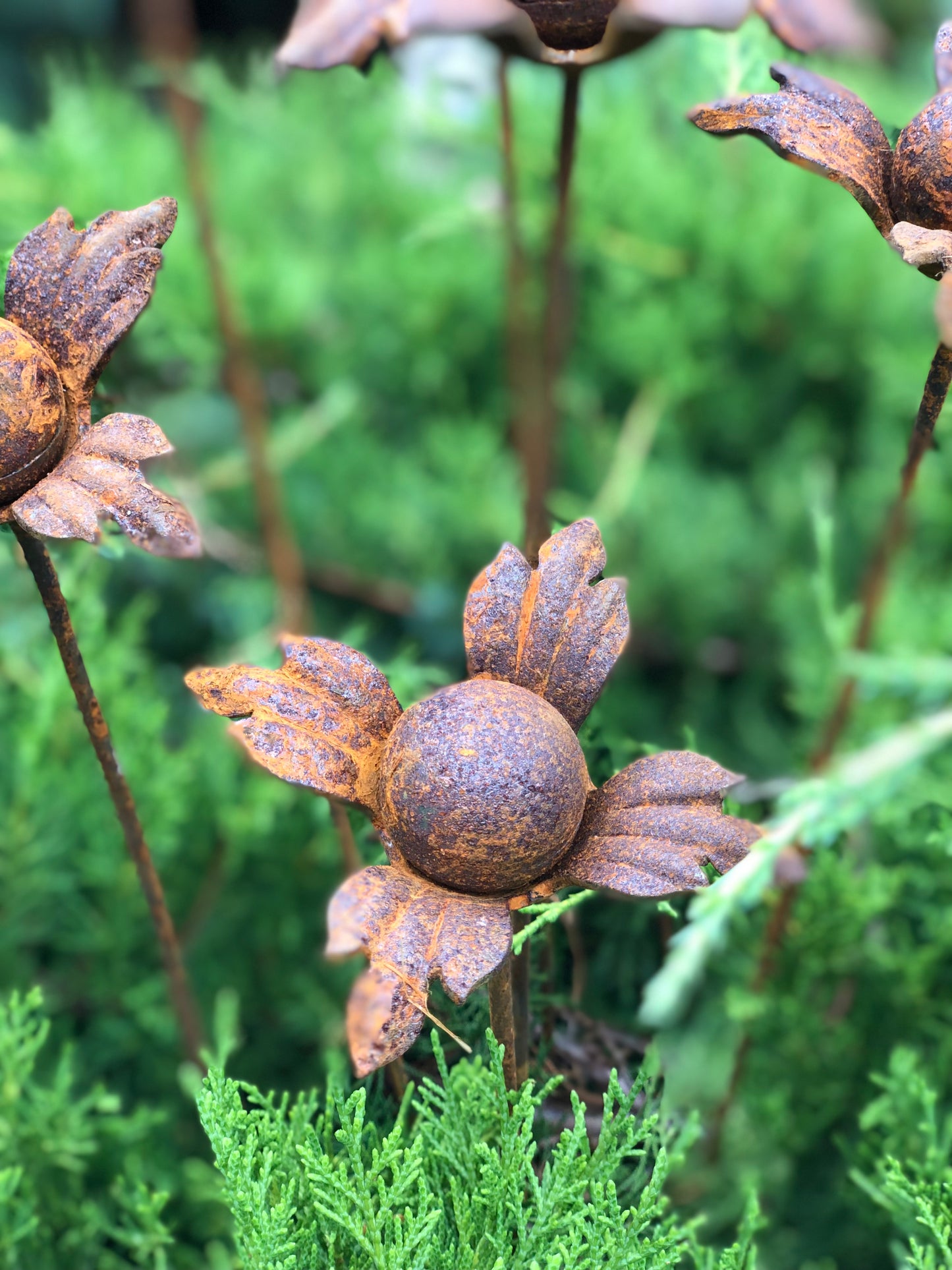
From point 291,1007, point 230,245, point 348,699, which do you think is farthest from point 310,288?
point 348,699

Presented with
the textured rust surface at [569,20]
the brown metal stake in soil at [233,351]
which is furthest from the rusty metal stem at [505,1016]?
the brown metal stake in soil at [233,351]

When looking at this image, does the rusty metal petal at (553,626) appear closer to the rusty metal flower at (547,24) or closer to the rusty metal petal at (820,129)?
the rusty metal petal at (820,129)

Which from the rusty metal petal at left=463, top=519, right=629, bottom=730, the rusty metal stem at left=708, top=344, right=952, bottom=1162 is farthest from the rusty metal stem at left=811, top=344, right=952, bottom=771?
the rusty metal petal at left=463, top=519, right=629, bottom=730

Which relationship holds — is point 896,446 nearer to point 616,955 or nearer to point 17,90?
point 616,955

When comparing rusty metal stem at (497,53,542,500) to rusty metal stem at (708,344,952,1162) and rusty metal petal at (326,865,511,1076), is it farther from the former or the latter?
rusty metal petal at (326,865,511,1076)

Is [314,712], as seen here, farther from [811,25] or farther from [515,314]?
[515,314]
